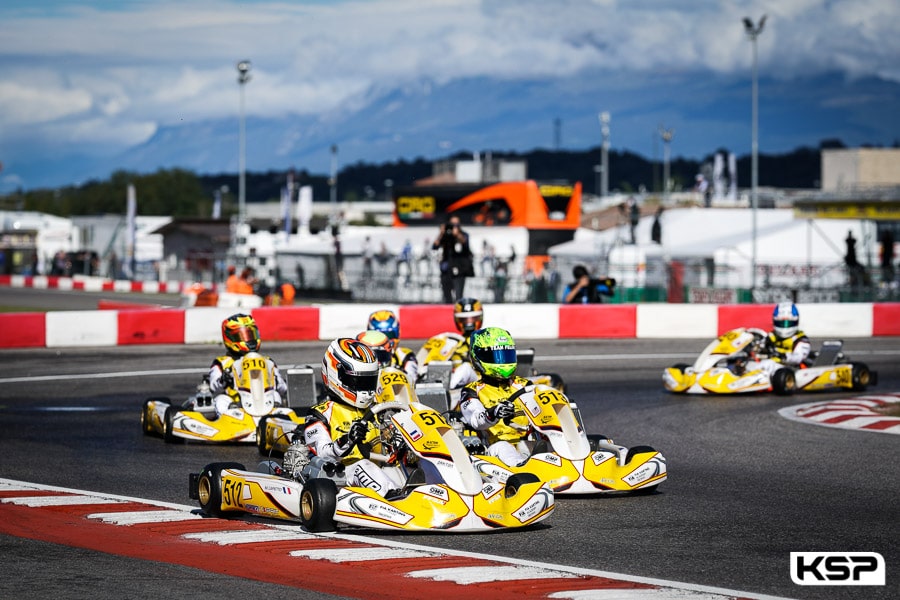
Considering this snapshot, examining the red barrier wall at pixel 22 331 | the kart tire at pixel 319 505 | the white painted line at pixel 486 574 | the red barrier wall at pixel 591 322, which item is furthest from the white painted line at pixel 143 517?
the red barrier wall at pixel 591 322

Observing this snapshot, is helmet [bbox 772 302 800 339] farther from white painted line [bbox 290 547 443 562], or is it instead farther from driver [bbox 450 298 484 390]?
white painted line [bbox 290 547 443 562]

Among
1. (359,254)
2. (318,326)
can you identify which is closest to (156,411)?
(318,326)

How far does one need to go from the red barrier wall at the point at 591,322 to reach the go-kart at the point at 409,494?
14.7m

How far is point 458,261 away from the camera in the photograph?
75.8 feet

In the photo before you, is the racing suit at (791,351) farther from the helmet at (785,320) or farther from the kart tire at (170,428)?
the kart tire at (170,428)

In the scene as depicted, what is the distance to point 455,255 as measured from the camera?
23.1 m

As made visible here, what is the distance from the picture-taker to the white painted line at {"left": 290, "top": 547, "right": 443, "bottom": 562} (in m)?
6.69

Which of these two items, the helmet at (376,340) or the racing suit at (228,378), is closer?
the helmet at (376,340)

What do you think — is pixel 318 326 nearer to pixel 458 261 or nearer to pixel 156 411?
pixel 458 261

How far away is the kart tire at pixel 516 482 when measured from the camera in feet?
24.5

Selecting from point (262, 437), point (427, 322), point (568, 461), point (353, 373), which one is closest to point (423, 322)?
point (427, 322)

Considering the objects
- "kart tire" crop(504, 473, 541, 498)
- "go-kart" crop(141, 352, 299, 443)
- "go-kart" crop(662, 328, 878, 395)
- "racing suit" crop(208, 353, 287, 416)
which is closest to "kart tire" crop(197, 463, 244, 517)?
"kart tire" crop(504, 473, 541, 498)

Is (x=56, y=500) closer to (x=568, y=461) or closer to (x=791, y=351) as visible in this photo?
(x=568, y=461)

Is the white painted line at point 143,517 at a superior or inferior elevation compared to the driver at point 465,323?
inferior
